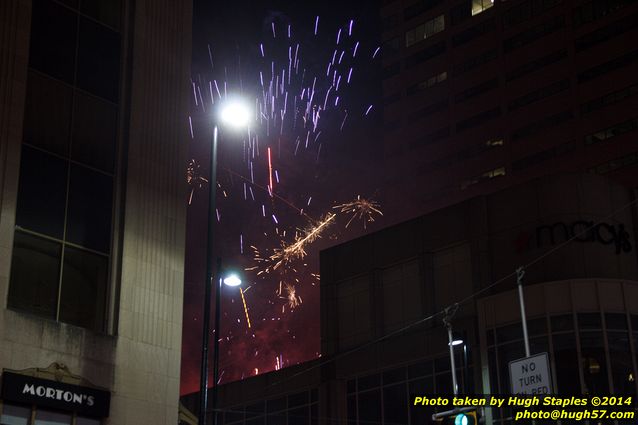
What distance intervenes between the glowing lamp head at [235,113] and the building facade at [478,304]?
54.4 ft

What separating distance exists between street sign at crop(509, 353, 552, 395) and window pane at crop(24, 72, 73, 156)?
10913 mm

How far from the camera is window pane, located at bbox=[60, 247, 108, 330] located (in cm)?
2002

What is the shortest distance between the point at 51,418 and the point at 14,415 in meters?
0.93

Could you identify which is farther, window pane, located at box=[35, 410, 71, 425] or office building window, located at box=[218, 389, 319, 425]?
office building window, located at box=[218, 389, 319, 425]

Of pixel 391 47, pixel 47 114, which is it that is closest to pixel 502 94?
pixel 391 47

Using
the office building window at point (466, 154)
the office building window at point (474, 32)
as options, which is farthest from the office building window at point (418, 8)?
the office building window at point (466, 154)

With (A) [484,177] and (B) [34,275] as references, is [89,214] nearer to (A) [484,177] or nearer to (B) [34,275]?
(B) [34,275]

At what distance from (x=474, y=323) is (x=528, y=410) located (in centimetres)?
2268

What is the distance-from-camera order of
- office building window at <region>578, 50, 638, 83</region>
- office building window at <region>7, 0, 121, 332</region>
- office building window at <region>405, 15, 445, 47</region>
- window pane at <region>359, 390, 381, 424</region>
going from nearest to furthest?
1. office building window at <region>7, 0, 121, 332</region>
2. window pane at <region>359, 390, 381, 424</region>
3. office building window at <region>578, 50, 638, 83</region>
4. office building window at <region>405, 15, 445, 47</region>

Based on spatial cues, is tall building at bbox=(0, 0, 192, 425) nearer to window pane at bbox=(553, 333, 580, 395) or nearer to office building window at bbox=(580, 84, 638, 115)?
window pane at bbox=(553, 333, 580, 395)

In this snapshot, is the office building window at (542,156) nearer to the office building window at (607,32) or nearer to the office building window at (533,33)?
the office building window at (607,32)

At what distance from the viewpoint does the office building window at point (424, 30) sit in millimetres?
103875

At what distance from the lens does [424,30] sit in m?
106

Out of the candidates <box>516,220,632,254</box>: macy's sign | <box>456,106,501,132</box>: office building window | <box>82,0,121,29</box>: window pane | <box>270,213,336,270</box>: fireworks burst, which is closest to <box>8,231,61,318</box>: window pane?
<box>82,0,121,29</box>: window pane
